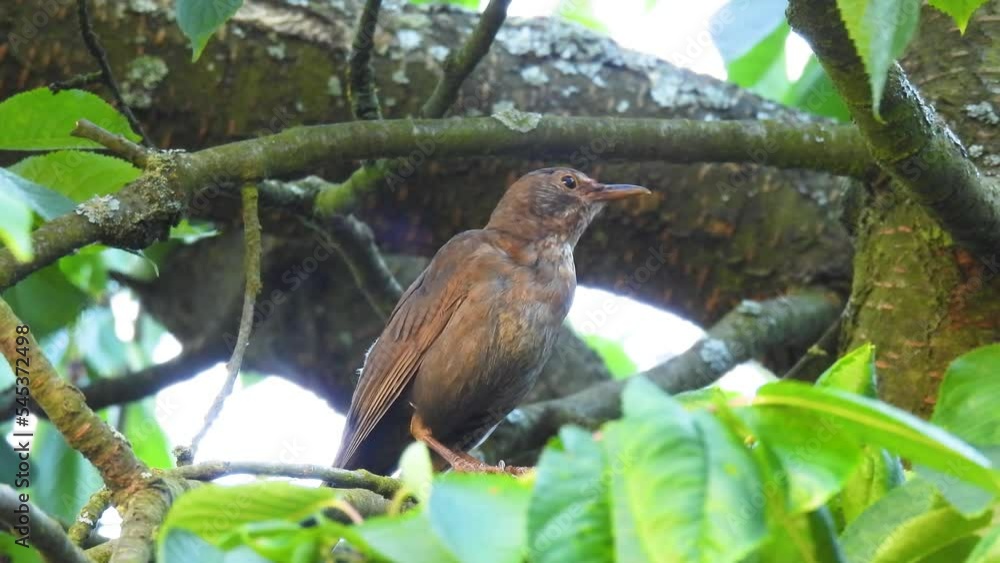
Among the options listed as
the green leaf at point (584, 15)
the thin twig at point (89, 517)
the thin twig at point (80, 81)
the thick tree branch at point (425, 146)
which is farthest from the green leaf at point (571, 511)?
the green leaf at point (584, 15)

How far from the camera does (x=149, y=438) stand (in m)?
6.17

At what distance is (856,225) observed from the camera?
4.49m

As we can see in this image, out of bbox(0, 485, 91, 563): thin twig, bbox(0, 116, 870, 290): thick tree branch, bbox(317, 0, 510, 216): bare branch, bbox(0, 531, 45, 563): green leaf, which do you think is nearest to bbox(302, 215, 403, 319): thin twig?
bbox(317, 0, 510, 216): bare branch

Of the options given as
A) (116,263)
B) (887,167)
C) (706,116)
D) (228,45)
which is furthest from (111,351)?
(887,167)

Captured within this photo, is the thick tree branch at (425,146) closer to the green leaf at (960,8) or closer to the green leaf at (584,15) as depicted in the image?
the green leaf at (960,8)

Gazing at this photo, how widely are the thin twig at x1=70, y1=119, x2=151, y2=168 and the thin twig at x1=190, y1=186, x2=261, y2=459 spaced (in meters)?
0.33

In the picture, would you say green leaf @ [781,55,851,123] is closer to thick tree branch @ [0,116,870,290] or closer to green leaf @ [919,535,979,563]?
thick tree branch @ [0,116,870,290]

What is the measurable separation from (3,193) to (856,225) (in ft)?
12.1

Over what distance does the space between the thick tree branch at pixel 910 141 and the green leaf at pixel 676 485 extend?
1479 millimetres

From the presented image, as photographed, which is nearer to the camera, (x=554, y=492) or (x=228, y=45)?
(x=554, y=492)

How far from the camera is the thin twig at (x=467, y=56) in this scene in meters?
3.70

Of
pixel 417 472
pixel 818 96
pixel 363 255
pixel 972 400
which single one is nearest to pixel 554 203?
pixel 363 255

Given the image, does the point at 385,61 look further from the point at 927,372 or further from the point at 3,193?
the point at 3,193

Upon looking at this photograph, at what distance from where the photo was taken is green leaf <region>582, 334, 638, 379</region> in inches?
314
